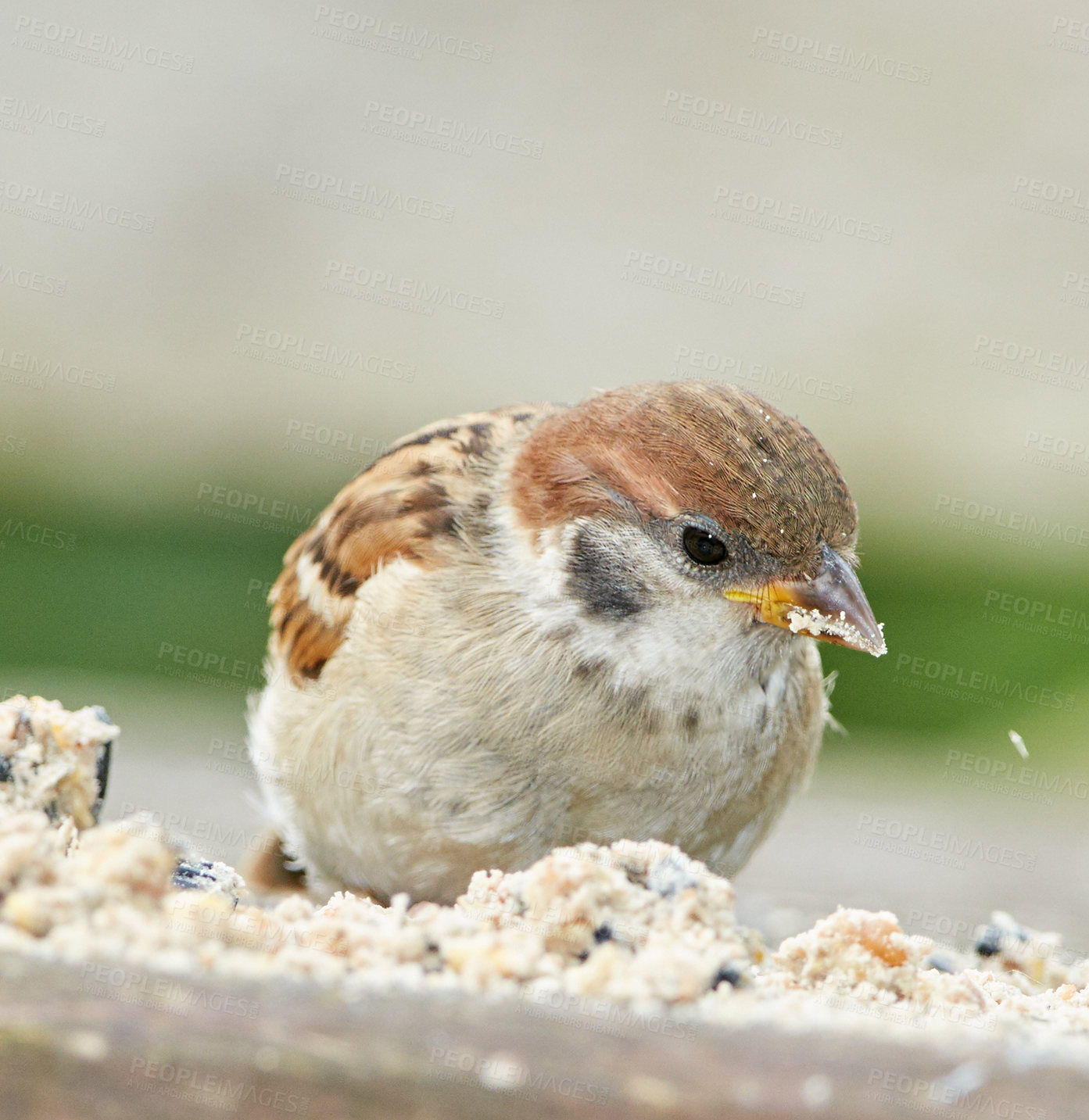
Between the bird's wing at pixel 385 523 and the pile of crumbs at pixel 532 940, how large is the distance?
0.86 m

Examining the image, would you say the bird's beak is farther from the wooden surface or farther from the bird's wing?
the wooden surface

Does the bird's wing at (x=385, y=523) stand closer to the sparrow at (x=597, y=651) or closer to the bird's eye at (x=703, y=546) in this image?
the sparrow at (x=597, y=651)

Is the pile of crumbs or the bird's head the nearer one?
the pile of crumbs

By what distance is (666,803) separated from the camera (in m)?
2.34

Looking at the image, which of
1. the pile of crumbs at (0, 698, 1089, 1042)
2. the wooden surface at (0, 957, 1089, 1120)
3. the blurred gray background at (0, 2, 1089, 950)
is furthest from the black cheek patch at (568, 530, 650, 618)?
the blurred gray background at (0, 2, 1089, 950)

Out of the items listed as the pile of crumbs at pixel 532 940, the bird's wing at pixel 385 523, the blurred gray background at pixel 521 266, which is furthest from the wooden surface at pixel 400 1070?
the blurred gray background at pixel 521 266

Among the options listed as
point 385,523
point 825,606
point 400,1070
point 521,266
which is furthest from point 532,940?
point 521,266

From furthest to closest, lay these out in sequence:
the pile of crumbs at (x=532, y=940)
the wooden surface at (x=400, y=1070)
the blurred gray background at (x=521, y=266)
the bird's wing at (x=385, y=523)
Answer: the blurred gray background at (x=521, y=266), the bird's wing at (x=385, y=523), the pile of crumbs at (x=532, y=940), the wooden surface at (x=400, y=1070)

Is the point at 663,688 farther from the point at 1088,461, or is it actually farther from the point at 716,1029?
the point at 1088,461

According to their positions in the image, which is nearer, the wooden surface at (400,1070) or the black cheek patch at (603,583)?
the wooden surface at (400,1070)

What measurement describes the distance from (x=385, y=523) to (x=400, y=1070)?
1751mm

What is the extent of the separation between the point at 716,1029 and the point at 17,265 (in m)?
7.27

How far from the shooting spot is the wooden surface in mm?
1050

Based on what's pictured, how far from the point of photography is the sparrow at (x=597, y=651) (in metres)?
2.19
